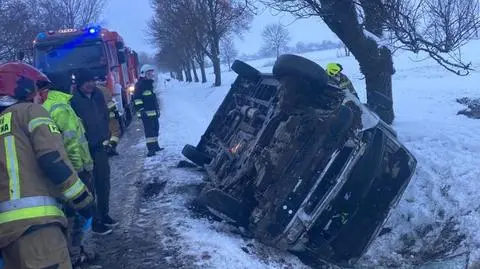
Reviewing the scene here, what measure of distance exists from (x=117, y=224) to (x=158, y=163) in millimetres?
2977

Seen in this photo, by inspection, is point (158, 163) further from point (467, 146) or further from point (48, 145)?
point (48, 145)

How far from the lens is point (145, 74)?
30.8ft

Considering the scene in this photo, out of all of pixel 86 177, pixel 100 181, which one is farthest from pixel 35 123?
pixel 100 181

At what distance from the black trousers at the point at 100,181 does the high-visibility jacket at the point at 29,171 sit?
2.27 meters

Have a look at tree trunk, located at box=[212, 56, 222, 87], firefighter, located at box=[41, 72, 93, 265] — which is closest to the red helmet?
firefighter, located at box=[41, 72, 93, 265]

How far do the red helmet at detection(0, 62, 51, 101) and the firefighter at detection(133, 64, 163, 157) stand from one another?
592 centimetres

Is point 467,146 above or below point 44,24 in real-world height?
below

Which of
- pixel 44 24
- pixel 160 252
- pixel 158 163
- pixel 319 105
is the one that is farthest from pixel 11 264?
pixel 44 24

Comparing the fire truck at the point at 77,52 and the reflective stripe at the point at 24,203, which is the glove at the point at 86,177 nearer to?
the reflective stripe at the point at 24,203

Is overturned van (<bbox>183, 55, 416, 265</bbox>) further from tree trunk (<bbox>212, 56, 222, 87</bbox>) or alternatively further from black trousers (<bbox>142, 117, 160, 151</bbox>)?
tree trunk (<bbox>212, 56, 222, 87</bbox>)

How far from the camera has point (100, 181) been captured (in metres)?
5.62

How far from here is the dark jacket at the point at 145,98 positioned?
9.48 m

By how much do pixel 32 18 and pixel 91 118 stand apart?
2603 centimetres

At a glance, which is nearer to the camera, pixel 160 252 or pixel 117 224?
pixel 160 252
